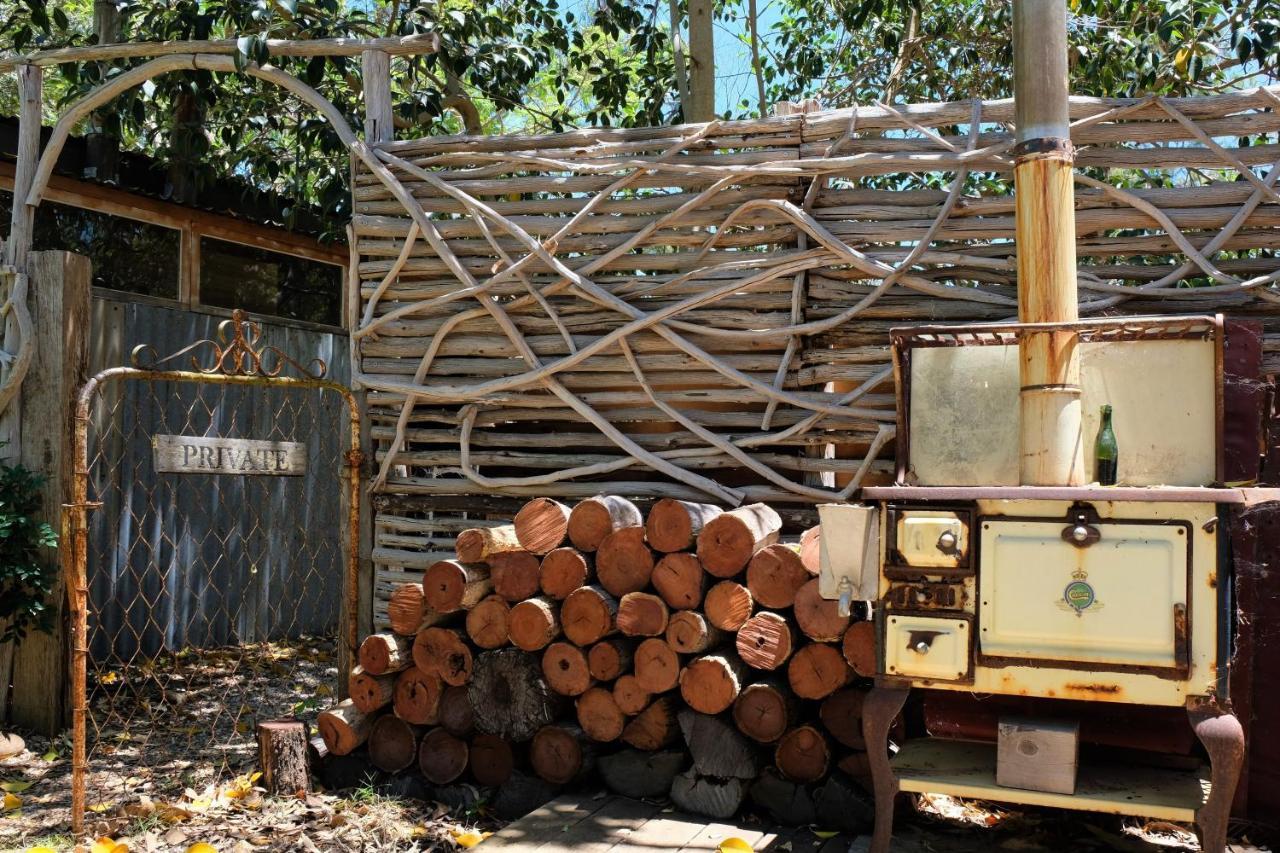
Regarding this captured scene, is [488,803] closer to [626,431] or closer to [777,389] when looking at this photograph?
[626,431]

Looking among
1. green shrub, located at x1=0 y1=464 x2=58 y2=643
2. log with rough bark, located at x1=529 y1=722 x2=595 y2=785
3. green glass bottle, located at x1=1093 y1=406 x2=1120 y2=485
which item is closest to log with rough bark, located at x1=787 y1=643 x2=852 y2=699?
log with rough bark, located at x1=529 y1=722 x2=595 y2=785

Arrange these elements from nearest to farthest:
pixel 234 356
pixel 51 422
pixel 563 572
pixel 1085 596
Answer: pixel 1085 596 → pixel 563 572 → pixel 234 356 → pixel 51 422

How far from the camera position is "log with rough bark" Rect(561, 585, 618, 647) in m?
4.46

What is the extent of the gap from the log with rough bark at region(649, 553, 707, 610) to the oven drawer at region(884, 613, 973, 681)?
0.93 metres

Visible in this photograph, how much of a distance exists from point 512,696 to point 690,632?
81cm

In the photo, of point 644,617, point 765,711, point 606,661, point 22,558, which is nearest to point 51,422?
point 22,558

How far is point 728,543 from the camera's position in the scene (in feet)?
14.3

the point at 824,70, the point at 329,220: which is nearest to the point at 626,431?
the point at 329,220

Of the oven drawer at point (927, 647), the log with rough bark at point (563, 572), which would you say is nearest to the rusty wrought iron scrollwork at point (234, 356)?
the log with rough bark at point (563, 572)

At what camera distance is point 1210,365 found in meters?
3.94

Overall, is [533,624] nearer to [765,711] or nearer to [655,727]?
[655,727]

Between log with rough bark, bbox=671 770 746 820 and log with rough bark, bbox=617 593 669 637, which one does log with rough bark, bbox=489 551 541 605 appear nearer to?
log with rough bark, bbox=617 593 669 637

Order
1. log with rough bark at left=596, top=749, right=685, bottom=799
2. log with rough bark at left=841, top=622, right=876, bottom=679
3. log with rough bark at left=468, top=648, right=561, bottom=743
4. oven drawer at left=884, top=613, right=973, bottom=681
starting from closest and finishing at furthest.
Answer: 1. oven drawer at left=884, top=613, right=973, bottom=681
2. log with rough bark at left=841, top=622, right=876, bottom=679
3. log with rough bark at left=596, top=749, right=685, bottom=799
4. log with rough bark at left=468, top=648, right=561, bottom=743

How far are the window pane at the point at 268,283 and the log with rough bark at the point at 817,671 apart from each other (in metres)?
5.34
